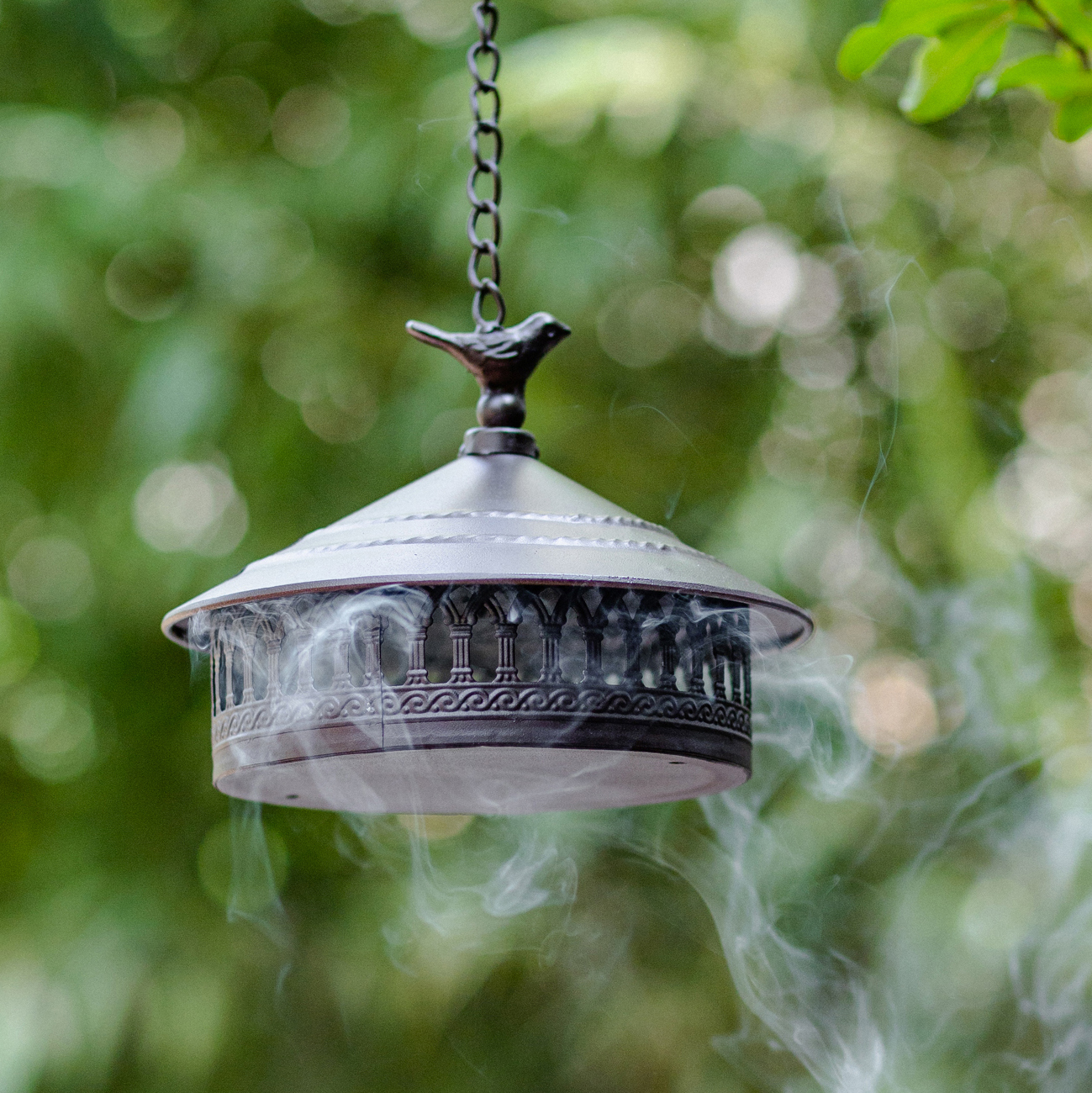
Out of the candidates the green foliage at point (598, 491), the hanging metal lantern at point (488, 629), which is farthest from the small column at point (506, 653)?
the green foliage at point (598, 491)

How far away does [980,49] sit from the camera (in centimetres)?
99

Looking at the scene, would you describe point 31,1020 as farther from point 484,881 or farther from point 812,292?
point 812,292

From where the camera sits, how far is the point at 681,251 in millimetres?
2969

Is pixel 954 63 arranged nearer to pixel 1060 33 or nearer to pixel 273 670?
pixel 1060 33

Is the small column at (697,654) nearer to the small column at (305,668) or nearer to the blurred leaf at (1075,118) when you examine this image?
the small column at (305,668)

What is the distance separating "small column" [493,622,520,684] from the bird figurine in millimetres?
206

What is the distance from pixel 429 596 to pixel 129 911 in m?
2.21

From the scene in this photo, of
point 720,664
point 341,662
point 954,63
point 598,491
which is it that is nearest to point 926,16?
point 954,63

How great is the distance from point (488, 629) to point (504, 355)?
236mm

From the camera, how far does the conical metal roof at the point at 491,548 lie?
946 mm

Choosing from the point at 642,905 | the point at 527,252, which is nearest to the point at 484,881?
the point at 642,905

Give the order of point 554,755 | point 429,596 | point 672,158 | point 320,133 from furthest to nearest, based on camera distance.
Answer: point 320,133, point 672,158, point 554,755, point 429,596

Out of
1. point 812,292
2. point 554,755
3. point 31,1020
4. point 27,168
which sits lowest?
point 31,1020

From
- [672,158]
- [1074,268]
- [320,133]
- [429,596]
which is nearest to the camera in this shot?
[429,596]
